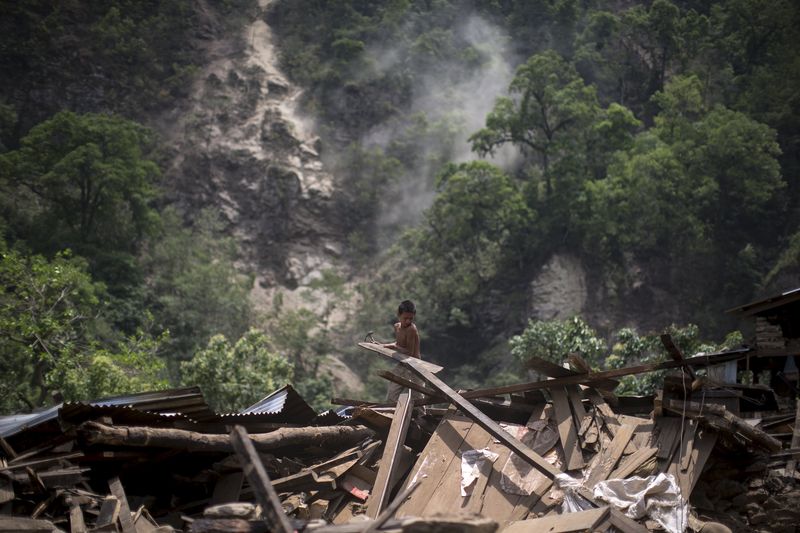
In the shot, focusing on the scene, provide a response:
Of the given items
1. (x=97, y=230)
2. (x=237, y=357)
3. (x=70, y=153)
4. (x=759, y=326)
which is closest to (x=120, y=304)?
(x=97, y=230)

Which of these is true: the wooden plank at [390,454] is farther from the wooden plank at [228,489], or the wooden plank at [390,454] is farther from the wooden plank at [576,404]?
the wooden plank at [576,404]

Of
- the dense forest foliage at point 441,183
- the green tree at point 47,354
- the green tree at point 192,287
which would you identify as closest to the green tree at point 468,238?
the dense forest foliage at point 441,183

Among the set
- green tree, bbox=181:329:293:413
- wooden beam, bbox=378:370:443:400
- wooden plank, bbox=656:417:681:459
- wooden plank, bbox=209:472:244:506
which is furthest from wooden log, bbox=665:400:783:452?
green tree, bbox=181:329:293:413

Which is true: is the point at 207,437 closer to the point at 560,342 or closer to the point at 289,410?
the point at 289,410

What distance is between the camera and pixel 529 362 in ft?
24.7

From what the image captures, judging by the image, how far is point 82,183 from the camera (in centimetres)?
3591

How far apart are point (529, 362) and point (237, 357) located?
17.0 meters

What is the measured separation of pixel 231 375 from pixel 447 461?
53.3 feet

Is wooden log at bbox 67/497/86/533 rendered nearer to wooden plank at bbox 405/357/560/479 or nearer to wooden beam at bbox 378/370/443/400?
wooden beam at bbox 378/370/443/400

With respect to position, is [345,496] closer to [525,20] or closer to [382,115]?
[382,115]

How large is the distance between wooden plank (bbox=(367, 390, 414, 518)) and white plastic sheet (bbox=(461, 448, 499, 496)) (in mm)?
609

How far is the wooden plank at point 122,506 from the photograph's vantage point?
597 cm

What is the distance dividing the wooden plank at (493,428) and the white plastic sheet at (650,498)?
0.46m

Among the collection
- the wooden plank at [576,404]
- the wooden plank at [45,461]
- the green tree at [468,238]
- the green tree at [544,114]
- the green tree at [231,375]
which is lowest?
the green tree at [231,375]
